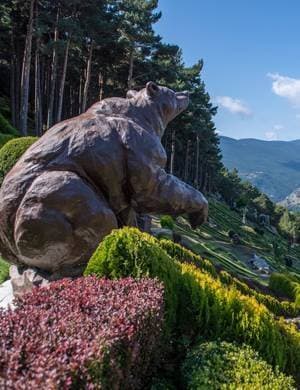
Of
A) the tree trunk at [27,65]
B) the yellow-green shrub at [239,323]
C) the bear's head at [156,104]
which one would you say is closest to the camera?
the yellow-green shrub at [239,323]

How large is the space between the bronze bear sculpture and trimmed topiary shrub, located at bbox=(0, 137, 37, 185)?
163 inches

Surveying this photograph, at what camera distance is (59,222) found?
5.41 meters

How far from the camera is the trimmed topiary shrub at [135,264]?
4272 millimetres

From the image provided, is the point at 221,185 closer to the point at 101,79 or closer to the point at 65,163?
the point at 101,79

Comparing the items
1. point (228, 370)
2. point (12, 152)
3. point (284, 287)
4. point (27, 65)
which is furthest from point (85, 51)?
point (228, 370)

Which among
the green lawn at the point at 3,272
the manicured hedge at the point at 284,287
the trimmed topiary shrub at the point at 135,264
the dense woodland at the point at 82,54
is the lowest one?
the manicured hedge at the point at 284,287

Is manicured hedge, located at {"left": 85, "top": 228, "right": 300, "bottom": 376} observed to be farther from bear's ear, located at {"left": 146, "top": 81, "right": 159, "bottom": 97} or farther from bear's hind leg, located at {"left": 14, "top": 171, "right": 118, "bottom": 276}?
bear's ear, located at {"left": 146, "top": 81, "right": 159, "bottom": 97}

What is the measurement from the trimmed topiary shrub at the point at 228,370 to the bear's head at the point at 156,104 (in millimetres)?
3918

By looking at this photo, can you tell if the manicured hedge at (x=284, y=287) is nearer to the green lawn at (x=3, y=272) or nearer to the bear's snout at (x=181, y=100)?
the green lawn at (x=3, y=272)

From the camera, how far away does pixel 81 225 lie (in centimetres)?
555

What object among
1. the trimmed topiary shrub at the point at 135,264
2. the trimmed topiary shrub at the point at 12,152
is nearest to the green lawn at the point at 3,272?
the trimmed topiary shrub at the point at 12,152

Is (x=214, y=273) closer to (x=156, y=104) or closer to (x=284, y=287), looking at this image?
(x=156, y=104)

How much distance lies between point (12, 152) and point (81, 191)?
18.6 ft

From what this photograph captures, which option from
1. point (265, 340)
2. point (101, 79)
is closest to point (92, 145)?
point (265, 340)
